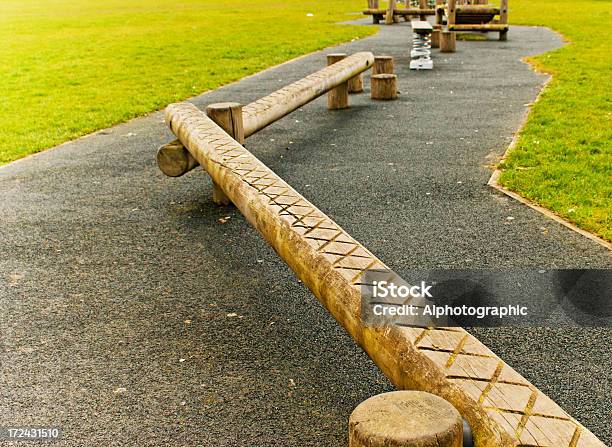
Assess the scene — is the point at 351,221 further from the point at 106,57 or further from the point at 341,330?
the point at 106,57

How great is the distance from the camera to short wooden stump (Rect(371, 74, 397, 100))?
10.4m

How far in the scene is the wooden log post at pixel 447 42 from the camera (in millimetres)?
15828

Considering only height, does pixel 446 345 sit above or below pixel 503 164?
above

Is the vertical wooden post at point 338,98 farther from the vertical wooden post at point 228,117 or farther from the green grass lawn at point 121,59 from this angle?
the vertical wooden post at point 228,117

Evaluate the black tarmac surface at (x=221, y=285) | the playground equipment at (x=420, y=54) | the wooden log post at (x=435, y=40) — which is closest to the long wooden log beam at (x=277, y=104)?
the black tarmac surface at (x=221, y=285)

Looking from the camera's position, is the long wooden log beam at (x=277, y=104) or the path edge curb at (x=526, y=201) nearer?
the path edge curb at (x=526, y=201)

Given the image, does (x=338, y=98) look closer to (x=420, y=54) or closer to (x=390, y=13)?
(x=420, y=54)

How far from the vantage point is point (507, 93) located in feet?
34.8

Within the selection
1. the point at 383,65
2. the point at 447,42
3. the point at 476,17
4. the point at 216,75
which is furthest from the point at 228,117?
the point at 476,17

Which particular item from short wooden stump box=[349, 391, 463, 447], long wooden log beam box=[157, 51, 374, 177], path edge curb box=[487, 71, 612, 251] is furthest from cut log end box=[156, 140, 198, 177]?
short wooden stump box=[349, 391, 463, 447]

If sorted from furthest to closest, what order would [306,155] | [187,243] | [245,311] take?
1. [306,155]
2. [187,243]
3. [245,311]

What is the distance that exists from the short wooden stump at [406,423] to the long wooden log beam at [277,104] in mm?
4127

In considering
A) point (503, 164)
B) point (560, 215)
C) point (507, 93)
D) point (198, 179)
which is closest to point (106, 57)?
point (507, 93)

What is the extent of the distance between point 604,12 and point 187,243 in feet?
79.4
